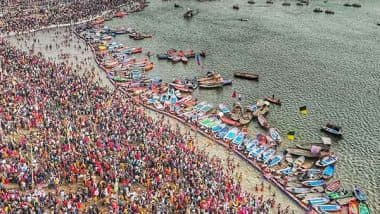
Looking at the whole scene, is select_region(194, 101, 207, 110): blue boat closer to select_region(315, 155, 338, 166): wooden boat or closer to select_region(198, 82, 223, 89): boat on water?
select_region(198, 82, 223, 89): boat on water

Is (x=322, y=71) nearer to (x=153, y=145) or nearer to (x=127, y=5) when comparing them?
(x=153, y=145)

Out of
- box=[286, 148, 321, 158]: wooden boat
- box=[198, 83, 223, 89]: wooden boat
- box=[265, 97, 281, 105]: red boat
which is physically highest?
box=[198, 83, 223, 89]: wooden boat

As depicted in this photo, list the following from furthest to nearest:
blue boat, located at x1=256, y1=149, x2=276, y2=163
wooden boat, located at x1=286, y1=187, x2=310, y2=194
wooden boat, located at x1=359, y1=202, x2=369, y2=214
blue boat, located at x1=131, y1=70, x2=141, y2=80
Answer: blue boat, located at x1=131, y1=70, x2=141, y2=80, blue boat, located at x1=256, y1=149, x2=276, y2=163, wooden boat, located at x1=286, y1=187, x2=310, y2=194, wooden boat, located at x1=359, y1=202, x2=369, y2=214

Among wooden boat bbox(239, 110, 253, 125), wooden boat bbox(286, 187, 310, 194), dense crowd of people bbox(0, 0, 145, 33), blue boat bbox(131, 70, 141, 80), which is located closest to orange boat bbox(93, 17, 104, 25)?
dense crowd of people bbox(0, 0, 145, 33)

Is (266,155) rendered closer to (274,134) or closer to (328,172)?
(274,134)

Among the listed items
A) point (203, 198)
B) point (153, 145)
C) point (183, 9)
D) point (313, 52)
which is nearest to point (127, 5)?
point (183, 9)

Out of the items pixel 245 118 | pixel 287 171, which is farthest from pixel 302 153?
pixel 245 118

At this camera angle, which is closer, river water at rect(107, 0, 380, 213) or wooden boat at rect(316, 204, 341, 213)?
wooden boat at rect(316, 204, 341, 213)
